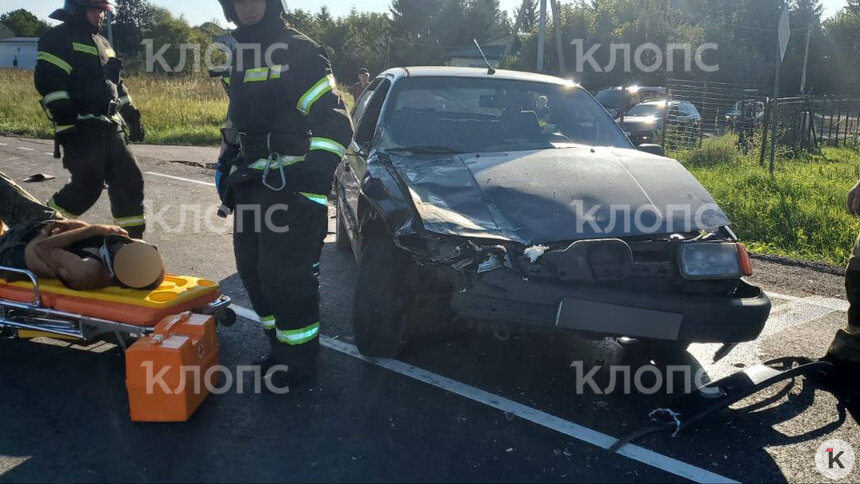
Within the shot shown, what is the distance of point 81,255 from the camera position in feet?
11.4

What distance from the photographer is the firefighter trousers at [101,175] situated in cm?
471

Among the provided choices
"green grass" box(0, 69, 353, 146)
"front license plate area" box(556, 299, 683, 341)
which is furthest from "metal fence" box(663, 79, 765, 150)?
"front license plate area" box(556, 299, 683, 341)

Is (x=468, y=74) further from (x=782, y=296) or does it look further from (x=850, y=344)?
(x=782, y=296)

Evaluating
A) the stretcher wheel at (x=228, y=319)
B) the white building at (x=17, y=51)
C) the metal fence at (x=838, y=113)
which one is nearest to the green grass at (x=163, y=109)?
the stretcher wheel at (x=228, y=319)

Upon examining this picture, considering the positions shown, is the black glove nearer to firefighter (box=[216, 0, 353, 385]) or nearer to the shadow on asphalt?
the shadow on asphalt

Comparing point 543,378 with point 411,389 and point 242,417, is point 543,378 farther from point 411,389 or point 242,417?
point 242,417

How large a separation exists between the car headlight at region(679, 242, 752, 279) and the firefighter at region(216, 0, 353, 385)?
1.73 metres

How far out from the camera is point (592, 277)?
298 centimetres

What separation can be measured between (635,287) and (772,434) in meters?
0.91

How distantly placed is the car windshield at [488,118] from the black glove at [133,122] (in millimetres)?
2264

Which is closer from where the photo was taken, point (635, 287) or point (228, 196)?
point (635, 287)

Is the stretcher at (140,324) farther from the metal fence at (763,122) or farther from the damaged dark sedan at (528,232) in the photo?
the metal fence at (763,122)

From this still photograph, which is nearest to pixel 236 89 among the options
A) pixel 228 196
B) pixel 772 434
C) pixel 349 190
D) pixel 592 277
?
pixel 228 196

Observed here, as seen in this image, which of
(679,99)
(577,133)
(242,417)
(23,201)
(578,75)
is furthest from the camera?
(578,75)
